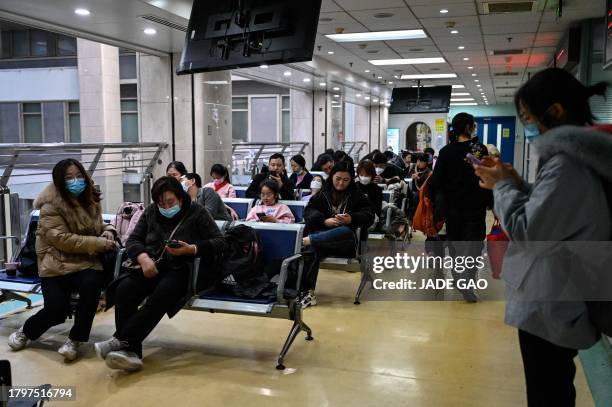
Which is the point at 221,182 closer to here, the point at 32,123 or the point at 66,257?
the point at 66,257

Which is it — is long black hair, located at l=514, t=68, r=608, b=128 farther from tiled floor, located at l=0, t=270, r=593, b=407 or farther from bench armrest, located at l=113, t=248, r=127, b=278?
bench armrest, located at l=113, t=248, r=127, b=278

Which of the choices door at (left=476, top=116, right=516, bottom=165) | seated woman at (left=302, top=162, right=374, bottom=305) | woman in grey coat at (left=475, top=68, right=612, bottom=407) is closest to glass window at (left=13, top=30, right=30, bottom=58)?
seated woman at (left=302, top=162, right=374, bottom=305)

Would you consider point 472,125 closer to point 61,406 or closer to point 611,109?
point 611,109

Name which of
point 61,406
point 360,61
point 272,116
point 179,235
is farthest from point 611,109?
point 272,116

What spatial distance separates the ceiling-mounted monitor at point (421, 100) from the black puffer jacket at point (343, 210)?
1297 centimetres

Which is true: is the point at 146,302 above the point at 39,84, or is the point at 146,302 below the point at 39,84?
below

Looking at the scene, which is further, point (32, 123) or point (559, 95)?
point (32, 123)

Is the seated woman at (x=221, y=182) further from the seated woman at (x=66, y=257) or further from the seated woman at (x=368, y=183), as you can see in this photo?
the seated woman at (x=66, y=257)

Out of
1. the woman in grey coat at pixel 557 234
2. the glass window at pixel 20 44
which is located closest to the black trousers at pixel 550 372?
the woman in grey coat at pixel 557 234

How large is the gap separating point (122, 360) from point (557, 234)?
9.33 ft

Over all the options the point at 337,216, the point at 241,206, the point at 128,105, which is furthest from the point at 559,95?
the point at 128,105

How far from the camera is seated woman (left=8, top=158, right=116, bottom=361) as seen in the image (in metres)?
4.06

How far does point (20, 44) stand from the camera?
1886cm

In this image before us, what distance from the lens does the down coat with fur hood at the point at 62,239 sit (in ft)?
13.5
